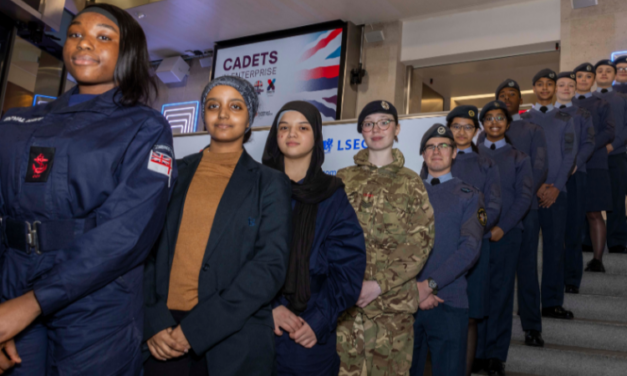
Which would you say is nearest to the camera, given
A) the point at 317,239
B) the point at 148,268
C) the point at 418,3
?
the point at 148,268

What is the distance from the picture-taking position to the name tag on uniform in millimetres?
1156

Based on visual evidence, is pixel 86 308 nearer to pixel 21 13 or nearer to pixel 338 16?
pixel 21 13

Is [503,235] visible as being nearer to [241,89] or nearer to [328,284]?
[328,284]

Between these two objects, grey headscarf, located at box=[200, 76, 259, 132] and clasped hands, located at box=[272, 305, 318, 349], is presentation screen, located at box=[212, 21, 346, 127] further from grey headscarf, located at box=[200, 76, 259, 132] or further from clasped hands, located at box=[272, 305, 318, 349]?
clasped hands, located at box=[272, 305, 318, 349]

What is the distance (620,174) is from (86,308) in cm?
459

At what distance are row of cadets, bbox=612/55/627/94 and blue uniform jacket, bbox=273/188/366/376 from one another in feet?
13.5

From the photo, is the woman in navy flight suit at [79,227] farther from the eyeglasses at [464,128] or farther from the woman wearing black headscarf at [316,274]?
the eyeglasses at [464,128]

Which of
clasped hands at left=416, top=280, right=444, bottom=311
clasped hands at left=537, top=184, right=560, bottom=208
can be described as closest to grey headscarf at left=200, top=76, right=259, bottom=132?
clasped hands at left=416, top=280, right=444, bottom=311

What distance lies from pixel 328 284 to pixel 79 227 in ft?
2.95

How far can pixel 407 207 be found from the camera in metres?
2.14

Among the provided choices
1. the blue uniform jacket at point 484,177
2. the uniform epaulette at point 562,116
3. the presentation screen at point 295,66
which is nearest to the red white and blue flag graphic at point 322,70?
the presentation screen at point 295,66

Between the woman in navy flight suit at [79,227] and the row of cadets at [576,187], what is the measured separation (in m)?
3.42

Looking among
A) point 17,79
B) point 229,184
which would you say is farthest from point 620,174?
point 17,79

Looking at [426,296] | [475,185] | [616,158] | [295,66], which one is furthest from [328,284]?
[295,66]
